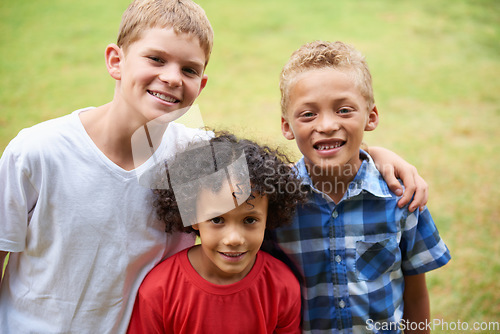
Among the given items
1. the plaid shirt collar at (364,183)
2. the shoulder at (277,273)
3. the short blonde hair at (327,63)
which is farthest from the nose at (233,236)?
the short blonde hair at (327,63)

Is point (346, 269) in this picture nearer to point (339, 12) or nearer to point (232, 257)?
point (232, 257)

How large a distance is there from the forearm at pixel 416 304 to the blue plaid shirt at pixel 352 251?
11cm

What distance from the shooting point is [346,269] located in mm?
1802

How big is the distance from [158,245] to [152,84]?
23.5 inches

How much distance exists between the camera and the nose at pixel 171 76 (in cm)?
160

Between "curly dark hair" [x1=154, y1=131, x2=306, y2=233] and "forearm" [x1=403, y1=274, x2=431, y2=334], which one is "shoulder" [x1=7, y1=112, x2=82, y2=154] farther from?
"forearm" [x1=403, y1=274, x2=431, y2=334]

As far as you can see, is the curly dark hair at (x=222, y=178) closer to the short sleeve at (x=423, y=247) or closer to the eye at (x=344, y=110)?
the eye at (x=344, y=110)

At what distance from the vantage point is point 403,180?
1.87m

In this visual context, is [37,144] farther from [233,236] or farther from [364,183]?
[364,183]

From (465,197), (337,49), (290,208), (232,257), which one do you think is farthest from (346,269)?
(465,197)

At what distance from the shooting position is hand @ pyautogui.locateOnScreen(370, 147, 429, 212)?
5.94 ft

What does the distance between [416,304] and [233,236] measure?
91 cm

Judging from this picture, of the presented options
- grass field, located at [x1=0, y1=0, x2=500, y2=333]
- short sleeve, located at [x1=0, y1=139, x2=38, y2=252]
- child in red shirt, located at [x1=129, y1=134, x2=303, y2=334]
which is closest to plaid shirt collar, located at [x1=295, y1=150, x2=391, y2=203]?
child in red shirt, located at [x1=129, y1=134, x2=303, y2=334]

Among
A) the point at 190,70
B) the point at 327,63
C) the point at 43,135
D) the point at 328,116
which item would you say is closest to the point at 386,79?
the point at 327,63
